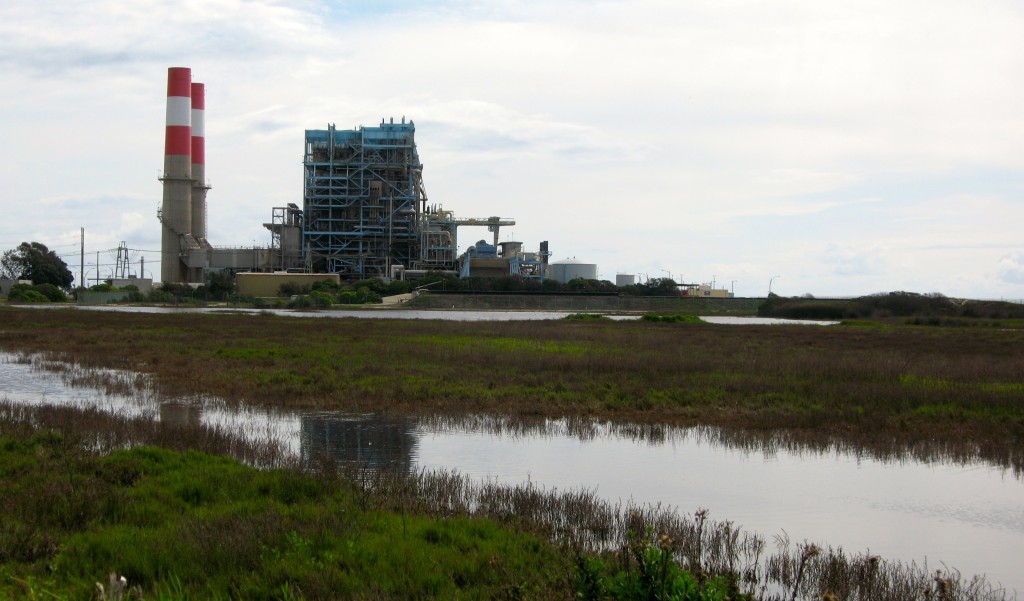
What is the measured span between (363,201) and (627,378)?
296 ft

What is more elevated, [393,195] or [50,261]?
[393,195]

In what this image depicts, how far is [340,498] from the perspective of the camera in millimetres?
10492

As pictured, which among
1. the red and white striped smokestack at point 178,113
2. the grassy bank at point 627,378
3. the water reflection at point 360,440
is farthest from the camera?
the red and white striped smokestack at point 178,113

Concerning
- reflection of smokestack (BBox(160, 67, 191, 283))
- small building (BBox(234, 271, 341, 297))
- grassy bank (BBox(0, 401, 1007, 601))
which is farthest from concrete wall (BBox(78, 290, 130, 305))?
grassy bank (BBox(0, 401, 1007, 601))

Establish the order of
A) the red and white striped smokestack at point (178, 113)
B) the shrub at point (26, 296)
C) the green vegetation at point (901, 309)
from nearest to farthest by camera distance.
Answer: the green vegetation at point (901, 309)
the red and white striped smokestack at point (178, 113)
the shrub at point (26, 296)

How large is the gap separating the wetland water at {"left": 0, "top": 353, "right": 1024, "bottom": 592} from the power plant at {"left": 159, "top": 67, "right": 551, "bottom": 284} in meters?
91.5

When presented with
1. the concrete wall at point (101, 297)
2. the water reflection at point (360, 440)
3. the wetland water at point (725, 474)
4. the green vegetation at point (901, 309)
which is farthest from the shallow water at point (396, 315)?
the wetland water at point (725, 474)

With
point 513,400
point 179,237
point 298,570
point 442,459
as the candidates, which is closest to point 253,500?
point 298,570

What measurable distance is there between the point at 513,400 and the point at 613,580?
14494 mm

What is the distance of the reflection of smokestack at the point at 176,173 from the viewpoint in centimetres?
9888

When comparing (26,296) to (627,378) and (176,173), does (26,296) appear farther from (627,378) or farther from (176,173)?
(627,378)

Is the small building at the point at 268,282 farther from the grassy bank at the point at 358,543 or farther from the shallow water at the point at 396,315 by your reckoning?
the grassy bank at the point at 358,543

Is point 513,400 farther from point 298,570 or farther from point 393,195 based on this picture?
point 393,195

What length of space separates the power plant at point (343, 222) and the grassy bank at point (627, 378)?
6773cm
